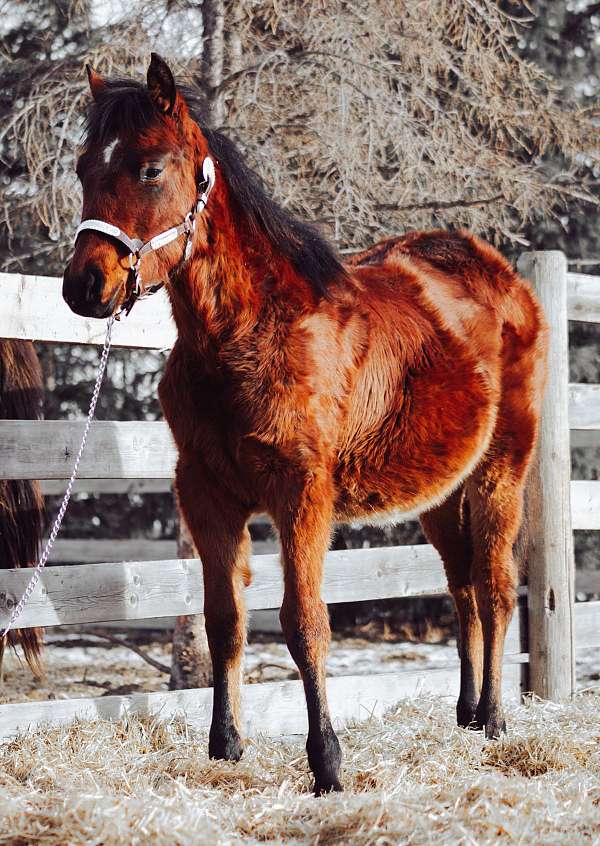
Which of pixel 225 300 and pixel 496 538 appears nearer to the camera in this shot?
pixel 225 300

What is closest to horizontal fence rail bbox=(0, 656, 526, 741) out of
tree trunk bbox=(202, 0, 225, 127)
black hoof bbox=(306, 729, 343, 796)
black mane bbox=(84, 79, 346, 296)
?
black hoof bbox=(306, 729, 343, 796)

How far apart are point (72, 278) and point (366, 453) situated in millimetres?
1236

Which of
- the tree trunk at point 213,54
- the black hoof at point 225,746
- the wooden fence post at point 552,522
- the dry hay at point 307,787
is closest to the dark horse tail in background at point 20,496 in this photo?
the dry hay at point 307,787

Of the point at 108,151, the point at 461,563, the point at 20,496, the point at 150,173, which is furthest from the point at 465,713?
the point at 108,151

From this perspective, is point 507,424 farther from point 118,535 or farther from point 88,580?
point 118,535

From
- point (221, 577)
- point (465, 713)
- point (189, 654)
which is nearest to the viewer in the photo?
point (221, 577)

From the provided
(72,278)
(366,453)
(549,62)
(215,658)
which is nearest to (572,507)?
(366,453)

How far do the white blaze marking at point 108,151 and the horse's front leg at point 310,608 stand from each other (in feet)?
3.82

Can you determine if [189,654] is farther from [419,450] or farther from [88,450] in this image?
[419,450]

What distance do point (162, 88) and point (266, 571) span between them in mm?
2099

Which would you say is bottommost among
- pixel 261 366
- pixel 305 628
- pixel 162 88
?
pixel 305 628

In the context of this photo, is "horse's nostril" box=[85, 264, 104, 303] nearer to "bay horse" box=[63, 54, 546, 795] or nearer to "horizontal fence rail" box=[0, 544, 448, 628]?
"bay horse" box=[63, 54, 546, 795]

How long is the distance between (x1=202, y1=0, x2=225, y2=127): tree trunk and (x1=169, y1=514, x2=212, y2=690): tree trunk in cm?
207

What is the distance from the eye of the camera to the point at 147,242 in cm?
287
